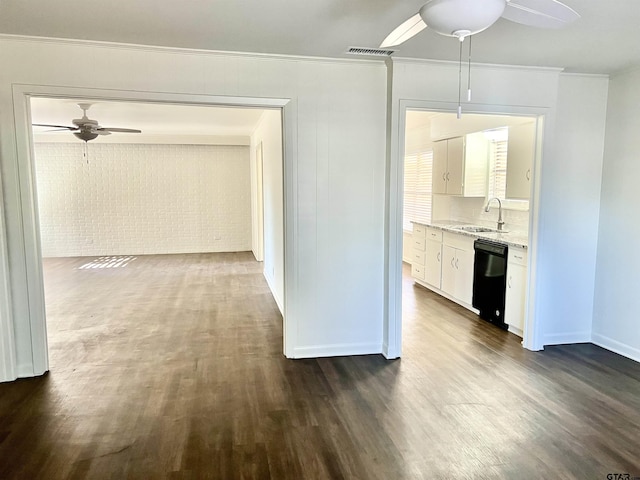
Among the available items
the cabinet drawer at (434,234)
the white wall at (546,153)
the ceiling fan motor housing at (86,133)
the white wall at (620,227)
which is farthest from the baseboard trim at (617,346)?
the ceiling fan motor housing at (86,133)

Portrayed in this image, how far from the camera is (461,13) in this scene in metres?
1.75

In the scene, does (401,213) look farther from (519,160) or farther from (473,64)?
(519,160)

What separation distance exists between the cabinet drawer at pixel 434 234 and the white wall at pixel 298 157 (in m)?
2.18

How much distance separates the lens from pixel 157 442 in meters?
2.46

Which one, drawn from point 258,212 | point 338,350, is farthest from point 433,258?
point 258,212

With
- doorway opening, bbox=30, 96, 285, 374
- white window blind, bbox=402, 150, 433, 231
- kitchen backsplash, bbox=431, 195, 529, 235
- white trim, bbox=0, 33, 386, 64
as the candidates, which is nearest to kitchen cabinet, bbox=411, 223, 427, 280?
kitchen backsplash, bbox=431, 195, 529, 235

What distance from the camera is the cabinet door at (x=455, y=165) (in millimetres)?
5727

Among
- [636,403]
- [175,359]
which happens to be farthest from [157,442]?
[636,403]

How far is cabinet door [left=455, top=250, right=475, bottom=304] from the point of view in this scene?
195 inches

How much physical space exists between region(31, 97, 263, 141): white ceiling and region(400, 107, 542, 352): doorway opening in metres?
2.74

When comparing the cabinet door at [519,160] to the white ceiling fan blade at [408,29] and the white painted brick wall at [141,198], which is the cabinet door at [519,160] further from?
the white painted brick wall at [141,198]

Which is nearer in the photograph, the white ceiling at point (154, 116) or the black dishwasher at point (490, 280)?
the black dishwasher at point (490, 280)

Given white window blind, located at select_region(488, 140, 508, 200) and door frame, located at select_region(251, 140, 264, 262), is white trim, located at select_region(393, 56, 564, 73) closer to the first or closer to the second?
white window blind, located at select_region(488, 140, 508, 200)

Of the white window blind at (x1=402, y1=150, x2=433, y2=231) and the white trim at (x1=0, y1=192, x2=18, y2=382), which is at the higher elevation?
the white window blind at (x1=402, y1=150, x2=433, y2=231)
